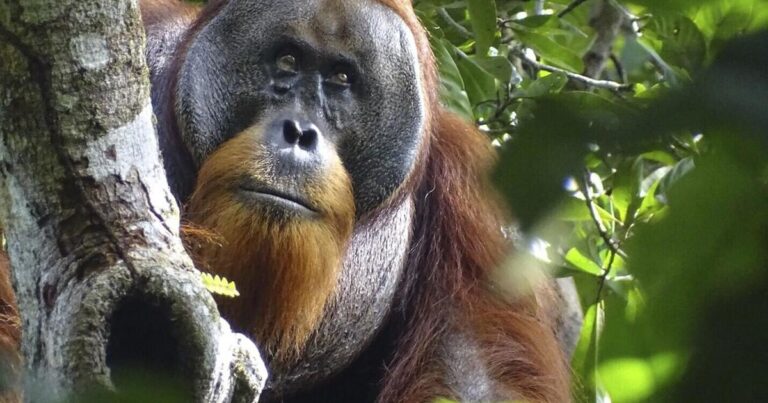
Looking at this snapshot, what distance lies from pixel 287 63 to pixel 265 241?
0.54m

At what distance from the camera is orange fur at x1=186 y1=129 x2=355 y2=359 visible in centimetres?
253

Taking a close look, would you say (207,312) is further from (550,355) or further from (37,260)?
(550,355)

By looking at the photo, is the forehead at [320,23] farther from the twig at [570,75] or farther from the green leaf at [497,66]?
the twig at [570,75]

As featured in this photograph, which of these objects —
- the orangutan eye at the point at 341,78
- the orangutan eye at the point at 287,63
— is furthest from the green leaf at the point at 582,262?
the orangutan eye at the point at 287,63

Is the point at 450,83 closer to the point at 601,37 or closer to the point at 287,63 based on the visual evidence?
the point at 287,63

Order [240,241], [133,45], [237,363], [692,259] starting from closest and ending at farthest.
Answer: [692,259], [133,45], [237,363], [240,241]

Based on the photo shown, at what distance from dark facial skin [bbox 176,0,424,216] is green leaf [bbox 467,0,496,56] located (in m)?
0.29

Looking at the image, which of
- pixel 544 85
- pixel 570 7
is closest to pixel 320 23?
pixel 544 85

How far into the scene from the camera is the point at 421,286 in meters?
3.22

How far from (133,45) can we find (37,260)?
0.38 meters

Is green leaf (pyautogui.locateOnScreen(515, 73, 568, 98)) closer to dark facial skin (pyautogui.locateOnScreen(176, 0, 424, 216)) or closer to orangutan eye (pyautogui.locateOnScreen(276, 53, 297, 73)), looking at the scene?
dark facial skin (pyautogui.locateOnScreen(176, 0, 424, 216))

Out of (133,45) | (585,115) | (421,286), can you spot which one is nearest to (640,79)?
(585,115)

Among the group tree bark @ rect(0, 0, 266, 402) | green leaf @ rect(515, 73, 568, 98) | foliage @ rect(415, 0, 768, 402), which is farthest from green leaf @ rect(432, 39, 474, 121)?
foliage @ rect(415, 0, 768, 402)

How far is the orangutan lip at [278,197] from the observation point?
251 cm
